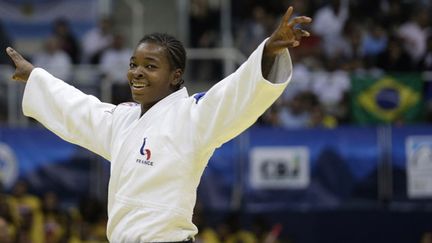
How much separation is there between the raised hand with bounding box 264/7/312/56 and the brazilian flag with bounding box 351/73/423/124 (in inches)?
390

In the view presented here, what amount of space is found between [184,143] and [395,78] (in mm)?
9932

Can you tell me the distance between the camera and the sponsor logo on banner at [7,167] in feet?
49.3

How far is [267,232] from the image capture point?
48.6ft

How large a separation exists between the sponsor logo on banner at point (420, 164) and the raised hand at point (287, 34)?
9851 millimetres

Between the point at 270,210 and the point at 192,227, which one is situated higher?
the point at 192,227

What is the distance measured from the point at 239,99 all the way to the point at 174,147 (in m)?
0.46

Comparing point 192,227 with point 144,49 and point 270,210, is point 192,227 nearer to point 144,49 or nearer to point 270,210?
point 144,49

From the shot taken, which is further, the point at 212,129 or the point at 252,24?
the point at 252,24

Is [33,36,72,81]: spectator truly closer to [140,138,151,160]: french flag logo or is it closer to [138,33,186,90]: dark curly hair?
[138,33,186,90]: dark curly hair

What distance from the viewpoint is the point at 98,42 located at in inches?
696

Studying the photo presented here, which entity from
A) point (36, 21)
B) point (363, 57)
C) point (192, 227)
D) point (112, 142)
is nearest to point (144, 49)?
point (112, 142)

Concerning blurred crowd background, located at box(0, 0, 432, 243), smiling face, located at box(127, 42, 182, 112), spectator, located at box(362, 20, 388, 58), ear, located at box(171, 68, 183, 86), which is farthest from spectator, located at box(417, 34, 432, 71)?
smiling face, located at box(127, 42, 182, 112)

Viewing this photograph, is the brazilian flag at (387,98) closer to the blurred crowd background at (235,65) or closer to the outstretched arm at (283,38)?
the blurred crowd background at (235,65)

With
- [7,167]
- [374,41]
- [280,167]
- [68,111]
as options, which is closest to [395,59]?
[374,41]
